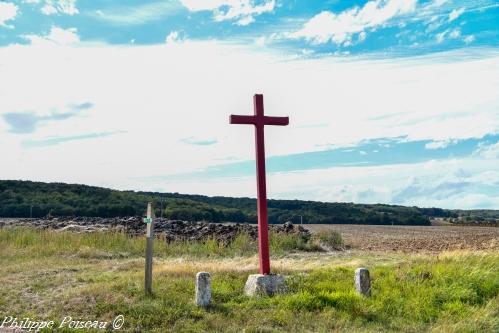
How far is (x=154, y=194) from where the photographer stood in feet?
243

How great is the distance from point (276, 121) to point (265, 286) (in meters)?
3.42

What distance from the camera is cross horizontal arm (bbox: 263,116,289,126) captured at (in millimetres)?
11398

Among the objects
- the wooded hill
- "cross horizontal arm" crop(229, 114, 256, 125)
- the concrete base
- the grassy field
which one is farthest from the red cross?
the wooded hill

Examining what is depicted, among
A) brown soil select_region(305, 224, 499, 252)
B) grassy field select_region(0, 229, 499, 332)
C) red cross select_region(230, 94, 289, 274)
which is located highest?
red cross select_region(230, 94, 289, 274)

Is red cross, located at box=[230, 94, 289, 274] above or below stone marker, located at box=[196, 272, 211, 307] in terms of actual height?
above

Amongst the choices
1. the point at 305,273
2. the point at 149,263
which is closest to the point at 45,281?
the point at 149,263

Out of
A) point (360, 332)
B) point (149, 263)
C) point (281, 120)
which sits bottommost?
point (360, 332)

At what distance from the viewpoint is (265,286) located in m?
10.4

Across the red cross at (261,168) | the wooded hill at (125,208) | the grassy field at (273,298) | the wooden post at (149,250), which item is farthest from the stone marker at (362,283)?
the wooded hill at (125,208)

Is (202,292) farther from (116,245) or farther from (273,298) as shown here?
(116,245)

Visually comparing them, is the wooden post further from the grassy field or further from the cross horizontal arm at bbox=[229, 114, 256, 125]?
the cross horizontal arm at bbox=[229, 114, 256, 125]

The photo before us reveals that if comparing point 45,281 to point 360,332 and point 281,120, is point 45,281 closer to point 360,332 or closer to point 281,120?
point 281,120

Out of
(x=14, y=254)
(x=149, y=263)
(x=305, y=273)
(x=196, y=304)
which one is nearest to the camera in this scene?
(x=196, y=304)

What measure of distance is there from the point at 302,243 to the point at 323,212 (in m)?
47.6
